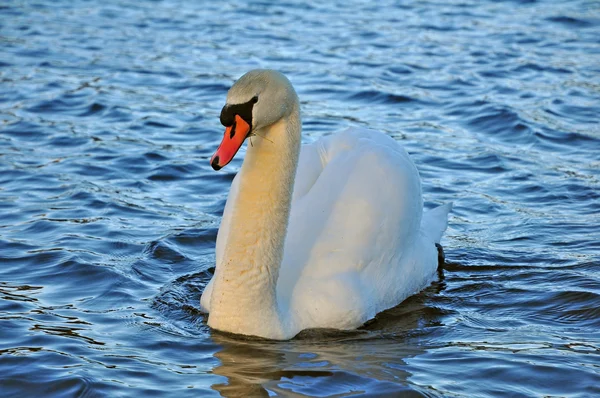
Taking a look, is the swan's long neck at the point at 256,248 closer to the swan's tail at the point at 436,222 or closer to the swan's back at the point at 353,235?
the swan's back at the point at 353,235

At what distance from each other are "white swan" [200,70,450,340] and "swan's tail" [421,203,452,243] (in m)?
0.40

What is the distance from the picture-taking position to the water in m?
6.00

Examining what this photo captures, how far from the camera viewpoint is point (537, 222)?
8773mm

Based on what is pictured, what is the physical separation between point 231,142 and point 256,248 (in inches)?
32.4

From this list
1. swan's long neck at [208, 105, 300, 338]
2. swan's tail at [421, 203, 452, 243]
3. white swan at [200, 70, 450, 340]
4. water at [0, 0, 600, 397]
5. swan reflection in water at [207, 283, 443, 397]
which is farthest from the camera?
swan's tail at [421, 203, 452, 243]

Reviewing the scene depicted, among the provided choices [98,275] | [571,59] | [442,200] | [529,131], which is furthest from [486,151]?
[98,275]

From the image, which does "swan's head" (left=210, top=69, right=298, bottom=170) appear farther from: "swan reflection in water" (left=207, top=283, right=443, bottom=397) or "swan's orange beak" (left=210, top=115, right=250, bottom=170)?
"swan reflection in water" (left=207, top=283, right=443, bottom=397)

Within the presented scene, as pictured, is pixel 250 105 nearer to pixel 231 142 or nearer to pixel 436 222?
pixel 231 142

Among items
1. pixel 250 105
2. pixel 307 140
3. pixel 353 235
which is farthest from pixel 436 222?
pixel 307 140

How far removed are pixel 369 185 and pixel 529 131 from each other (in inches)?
183

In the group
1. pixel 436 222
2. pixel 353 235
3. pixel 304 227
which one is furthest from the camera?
pixel 436 222

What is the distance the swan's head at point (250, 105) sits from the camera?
19.2 ft

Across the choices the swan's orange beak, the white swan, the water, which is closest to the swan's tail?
the water

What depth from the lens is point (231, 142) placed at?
580cm
